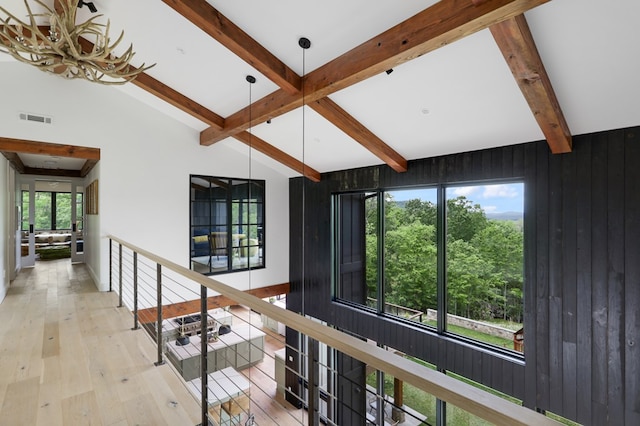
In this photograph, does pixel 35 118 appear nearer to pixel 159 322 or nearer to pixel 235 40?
pixel 235 40

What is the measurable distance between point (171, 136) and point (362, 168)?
3.40m

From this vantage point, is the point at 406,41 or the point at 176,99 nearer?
the point at 406,41

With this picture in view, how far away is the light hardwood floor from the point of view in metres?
1.94

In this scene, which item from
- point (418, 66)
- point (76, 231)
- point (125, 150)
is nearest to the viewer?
point (418, 66)

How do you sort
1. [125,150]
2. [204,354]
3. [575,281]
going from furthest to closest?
[125,150]
[575,281]
[204,354]

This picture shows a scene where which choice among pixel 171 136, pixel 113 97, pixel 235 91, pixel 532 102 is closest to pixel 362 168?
pixel 235 91

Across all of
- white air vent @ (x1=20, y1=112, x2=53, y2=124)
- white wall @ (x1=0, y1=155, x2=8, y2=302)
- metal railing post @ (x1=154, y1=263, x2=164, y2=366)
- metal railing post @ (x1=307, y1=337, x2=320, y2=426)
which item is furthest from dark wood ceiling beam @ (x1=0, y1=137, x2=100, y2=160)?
metal railing post @ (x1=307, y1=337, x2=320, y2=426)

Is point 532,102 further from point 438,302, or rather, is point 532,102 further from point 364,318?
point 364,318

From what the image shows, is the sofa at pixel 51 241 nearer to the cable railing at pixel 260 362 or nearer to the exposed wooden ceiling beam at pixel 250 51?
the cable railing at pixel 260 362

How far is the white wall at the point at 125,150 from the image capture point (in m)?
4.44

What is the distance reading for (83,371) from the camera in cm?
244

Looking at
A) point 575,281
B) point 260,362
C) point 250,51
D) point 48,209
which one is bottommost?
point 260,362

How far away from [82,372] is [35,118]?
3.93m

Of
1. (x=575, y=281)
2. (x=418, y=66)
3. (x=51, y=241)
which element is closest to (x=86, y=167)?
(x=51, y=241)
